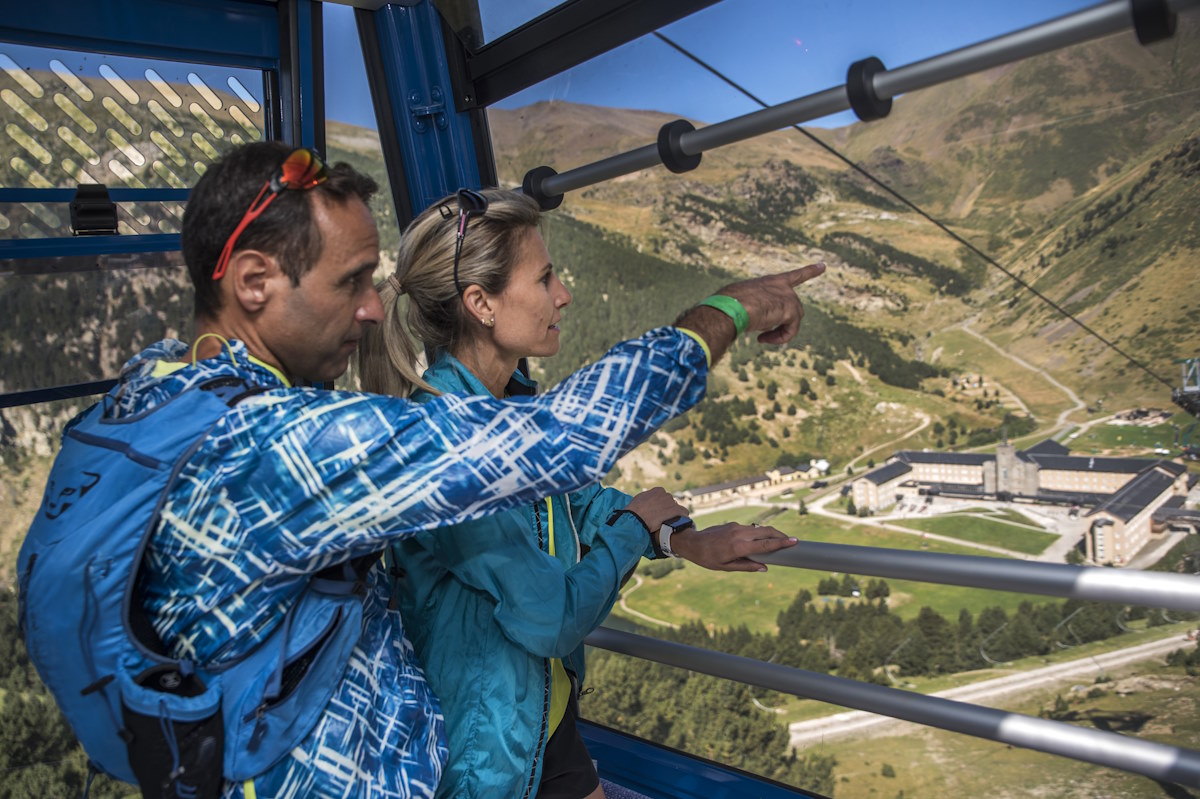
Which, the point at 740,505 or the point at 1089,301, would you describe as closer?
the point at 1089,301

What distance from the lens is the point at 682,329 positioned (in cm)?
110

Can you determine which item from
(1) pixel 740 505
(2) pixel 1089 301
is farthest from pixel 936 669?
(2) pixel 1089 301

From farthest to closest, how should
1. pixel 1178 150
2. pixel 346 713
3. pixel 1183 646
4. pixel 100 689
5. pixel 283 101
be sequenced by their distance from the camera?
pixel 1183 646 < pixel 1178 150 < pixel 283 101 < pixel 346 713 < pixel 100 689

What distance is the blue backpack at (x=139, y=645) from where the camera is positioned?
0.93 metres

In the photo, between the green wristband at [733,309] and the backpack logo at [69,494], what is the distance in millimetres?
739

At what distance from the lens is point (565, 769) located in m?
1.56

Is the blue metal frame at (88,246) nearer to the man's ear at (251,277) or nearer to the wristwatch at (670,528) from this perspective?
the man's ear at (251,277)

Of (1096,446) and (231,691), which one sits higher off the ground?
(231,691)

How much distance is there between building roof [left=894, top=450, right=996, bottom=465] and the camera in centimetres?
1095

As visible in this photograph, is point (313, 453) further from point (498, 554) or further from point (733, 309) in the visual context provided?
point (733, 309)

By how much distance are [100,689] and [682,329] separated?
0.75 meters

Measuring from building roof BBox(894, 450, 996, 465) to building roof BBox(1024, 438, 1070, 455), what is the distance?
593 mm

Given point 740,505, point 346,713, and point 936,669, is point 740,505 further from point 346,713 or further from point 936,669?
point 346,713

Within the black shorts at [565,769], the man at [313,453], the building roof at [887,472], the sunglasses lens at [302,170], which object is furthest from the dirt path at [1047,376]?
the sunglasses lens at [302,170]
